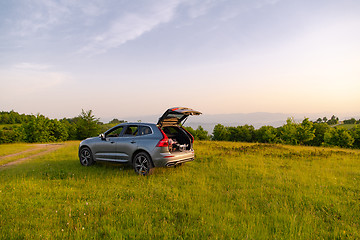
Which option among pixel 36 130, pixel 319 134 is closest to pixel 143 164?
pixel 36 130

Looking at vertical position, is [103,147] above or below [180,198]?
above

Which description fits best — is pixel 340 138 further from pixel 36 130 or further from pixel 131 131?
pixel 36 130

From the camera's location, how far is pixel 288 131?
46.2m

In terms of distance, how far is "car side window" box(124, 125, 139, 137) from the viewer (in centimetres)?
838

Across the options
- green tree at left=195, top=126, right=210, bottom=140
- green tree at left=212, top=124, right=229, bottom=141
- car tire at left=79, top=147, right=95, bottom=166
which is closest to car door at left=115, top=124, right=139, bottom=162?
car tire at left=79, top=147, right=95, bottom=166

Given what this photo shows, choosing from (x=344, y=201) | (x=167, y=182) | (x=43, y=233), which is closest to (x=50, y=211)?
(x=43, y=233)

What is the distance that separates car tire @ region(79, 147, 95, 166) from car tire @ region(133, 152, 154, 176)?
2.70 m

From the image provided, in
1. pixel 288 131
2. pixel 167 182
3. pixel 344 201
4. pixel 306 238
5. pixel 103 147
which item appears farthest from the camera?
pixel 288 131

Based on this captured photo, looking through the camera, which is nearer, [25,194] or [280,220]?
[280,220]

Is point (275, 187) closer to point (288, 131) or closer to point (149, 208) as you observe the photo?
point (149, 208)

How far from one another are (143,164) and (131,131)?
157 cm

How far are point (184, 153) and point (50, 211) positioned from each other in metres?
4.73

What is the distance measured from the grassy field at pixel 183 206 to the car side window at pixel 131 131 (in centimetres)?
165

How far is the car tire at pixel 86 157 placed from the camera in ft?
31.0
